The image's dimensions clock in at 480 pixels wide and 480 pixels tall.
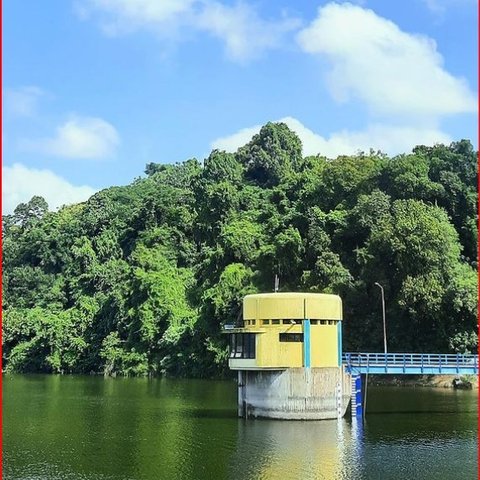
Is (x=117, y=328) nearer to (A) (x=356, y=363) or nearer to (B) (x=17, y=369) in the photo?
(B) (x=17, y=369)

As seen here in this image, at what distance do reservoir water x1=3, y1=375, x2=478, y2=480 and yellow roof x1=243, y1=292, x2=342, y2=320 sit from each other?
19.3 ft

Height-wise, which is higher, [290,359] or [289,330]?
[289,330]

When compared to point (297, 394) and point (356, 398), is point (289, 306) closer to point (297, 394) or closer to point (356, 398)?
point (297, 394)

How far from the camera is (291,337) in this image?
4156 centimetres

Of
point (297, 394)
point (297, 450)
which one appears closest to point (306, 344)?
point (297, 394)

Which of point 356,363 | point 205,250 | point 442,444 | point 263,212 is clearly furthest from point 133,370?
point 442,444

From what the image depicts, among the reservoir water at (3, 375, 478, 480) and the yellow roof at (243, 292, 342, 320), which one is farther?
the yellow roof at (243, 292, 342, 320)

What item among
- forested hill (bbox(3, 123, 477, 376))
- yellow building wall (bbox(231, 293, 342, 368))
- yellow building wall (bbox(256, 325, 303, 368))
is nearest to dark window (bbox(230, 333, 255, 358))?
yellow building wall (bbox(231, 293, 342, 368))

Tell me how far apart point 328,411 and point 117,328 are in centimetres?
6026

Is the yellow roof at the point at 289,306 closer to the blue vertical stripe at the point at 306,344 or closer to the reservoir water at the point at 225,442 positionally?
the blue vertical stripe at the point at 306,344

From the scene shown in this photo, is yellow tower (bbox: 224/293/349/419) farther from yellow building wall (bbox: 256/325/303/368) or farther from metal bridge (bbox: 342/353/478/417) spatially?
metal bridge (bbox: 342/353/478/417)

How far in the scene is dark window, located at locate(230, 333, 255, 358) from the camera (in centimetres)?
4188

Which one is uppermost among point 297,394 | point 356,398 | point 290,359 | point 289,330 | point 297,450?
point 289,330

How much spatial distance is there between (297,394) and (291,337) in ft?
10.3
